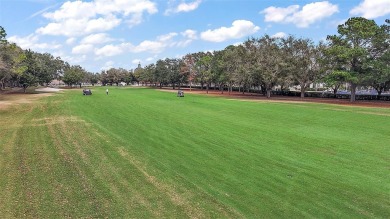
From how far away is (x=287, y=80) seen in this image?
61.3m

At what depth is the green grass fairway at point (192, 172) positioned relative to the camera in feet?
29.8

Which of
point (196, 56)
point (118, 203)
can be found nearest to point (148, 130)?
point (118, 203)

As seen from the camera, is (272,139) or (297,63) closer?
(272,139)

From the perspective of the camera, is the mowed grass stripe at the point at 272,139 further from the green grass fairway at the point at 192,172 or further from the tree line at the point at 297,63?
the tree line at the point at 297,63

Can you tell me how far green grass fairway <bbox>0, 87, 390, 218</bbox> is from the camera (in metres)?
9.09

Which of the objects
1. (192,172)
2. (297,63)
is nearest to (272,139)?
(192,172)

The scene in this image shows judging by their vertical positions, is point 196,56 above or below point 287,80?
above

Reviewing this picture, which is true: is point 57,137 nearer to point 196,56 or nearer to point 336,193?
point 336,193

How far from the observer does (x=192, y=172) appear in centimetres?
1227

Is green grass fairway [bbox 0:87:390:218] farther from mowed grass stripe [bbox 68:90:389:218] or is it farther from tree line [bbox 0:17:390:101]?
tree line [bbox 0:17:390:101]

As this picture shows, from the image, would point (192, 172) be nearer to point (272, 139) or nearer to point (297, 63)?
point (272, 139)

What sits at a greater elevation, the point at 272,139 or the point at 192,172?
the point at 272,139

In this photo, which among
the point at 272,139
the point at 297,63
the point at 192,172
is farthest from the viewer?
the point at 297,63

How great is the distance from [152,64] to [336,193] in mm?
140401
